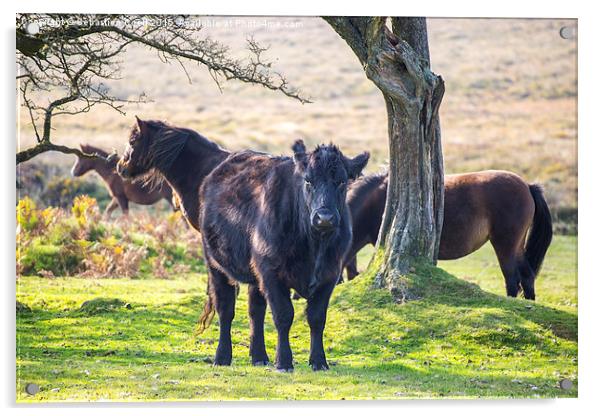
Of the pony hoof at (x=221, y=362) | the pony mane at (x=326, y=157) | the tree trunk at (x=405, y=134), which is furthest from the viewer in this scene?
the tree trunk at (x=405, y=134)

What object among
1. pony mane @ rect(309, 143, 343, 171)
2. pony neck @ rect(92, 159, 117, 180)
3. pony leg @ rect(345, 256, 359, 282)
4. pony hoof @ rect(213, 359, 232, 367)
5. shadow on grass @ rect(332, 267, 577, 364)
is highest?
pony neck @ rect(92, 159, 117, 180)

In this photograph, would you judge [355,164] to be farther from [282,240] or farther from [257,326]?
[257,326]

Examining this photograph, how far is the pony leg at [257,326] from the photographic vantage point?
8.79 meters

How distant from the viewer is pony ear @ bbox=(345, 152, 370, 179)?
8.08 metres

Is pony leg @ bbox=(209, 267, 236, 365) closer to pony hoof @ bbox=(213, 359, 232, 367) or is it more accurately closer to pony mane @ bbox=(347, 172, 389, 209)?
pony hoof @ bbox=(213, 359, 232, 367)

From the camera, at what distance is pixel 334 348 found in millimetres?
9289

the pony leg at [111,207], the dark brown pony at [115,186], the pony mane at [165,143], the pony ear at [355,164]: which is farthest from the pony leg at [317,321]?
the dark brown pony at [115,186]

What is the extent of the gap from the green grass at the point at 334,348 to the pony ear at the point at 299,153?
1.89 m

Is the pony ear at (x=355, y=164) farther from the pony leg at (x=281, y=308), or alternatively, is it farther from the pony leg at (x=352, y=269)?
the pony leg at (x=352, y=269)

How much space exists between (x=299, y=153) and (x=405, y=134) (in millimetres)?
2021

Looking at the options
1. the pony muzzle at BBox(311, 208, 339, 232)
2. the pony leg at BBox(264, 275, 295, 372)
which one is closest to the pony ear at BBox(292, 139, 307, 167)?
the pony muzzle at BBox(311, 208, 339, 232)

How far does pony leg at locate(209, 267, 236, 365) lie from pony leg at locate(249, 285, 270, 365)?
0.29 meters

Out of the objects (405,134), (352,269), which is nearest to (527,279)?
(352,269)

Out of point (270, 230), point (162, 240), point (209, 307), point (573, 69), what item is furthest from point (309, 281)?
point (162, 240)
